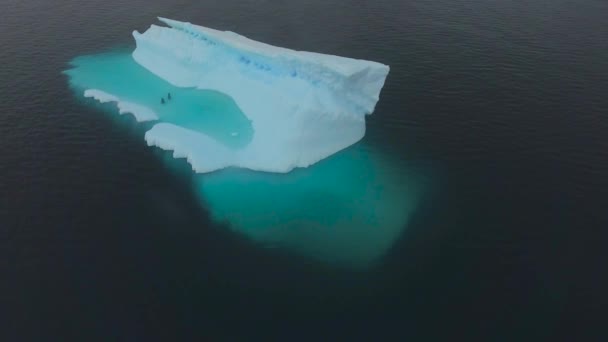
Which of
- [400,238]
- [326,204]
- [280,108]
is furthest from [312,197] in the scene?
[280,108]

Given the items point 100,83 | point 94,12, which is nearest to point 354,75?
point 100,83

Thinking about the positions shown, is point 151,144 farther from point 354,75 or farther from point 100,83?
point 354,75

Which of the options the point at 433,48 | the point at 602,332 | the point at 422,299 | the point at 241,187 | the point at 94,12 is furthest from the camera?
the point at 94,12

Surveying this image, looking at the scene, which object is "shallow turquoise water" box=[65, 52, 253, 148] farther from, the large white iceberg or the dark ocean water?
the dark ocean water

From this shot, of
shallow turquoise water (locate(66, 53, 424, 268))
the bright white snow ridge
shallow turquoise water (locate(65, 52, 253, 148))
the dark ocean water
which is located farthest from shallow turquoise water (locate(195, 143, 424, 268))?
shallow turquoise water (locate(65, 52, 253, 148))

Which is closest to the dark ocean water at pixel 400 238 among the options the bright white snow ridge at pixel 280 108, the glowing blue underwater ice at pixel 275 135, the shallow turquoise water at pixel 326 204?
the shallow turquoise water at pixel 326 204

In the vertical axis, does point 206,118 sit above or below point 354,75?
below
